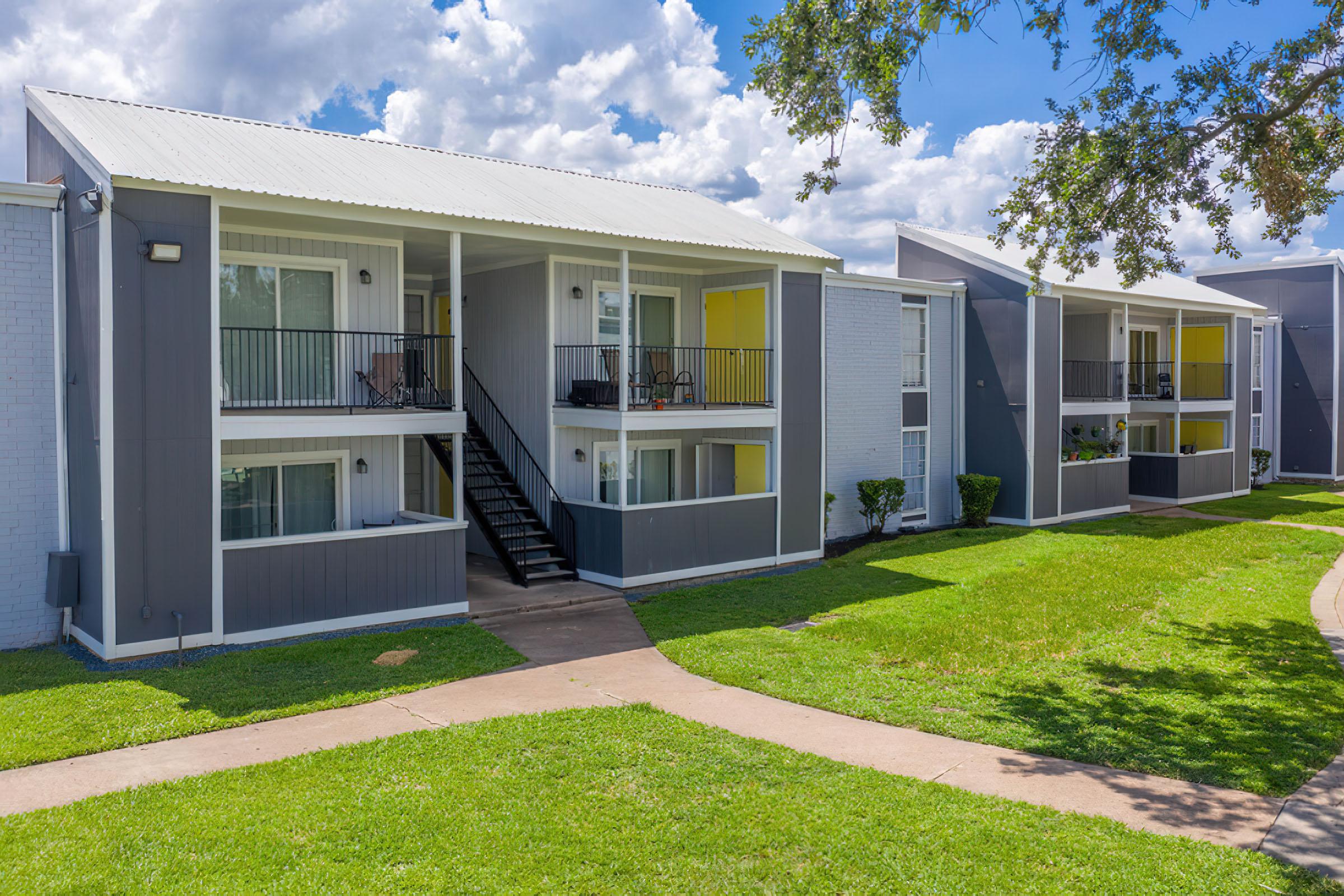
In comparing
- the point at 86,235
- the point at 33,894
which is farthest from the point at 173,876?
the point at 86,235

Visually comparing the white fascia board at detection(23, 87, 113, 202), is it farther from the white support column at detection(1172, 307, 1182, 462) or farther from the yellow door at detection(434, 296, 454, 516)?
the white support column at detection(1172, 307, 1182, 462)

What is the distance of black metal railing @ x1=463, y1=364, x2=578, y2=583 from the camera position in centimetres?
1503

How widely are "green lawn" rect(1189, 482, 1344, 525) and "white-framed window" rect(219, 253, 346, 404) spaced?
19.4 metres

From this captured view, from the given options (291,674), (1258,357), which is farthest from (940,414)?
(291,674)

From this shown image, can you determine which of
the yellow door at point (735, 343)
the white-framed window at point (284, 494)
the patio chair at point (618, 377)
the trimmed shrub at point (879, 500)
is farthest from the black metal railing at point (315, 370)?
the trimmed shrub at point (879, 500)

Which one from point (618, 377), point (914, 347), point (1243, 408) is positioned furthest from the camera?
point (1243, 408)

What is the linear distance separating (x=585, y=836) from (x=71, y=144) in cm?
937

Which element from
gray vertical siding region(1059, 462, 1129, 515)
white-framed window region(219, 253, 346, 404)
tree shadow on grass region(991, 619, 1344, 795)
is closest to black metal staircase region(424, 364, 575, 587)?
white-framed window region(219, 253, 346, 404)

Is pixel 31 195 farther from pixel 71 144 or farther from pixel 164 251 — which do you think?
pixel 164 251

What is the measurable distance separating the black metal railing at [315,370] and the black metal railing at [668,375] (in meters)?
2.33

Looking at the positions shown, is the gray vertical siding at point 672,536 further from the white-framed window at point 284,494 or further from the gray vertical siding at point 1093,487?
the gray vertical siding at point 1093,487

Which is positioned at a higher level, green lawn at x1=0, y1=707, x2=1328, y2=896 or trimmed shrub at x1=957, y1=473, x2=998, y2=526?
trimmed shrub at x1=957, y1=473, x2=998, y2=526

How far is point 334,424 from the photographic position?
11750mm

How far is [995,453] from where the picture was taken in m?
21.6
